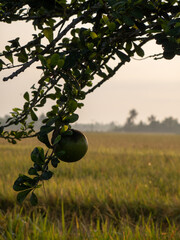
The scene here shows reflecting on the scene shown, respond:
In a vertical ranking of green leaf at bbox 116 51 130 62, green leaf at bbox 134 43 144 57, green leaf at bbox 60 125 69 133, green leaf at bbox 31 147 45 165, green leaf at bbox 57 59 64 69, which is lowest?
green leaf at bbox 31 147 45 165

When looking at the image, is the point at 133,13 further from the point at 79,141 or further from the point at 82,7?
the point at 79,141

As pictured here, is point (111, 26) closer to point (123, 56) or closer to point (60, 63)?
point (123, 56)

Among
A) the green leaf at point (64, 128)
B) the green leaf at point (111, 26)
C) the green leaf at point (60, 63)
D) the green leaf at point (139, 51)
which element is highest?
the green leaf at point (111, 26)

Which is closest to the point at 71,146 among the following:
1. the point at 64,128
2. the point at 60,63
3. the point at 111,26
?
the point at 64,128

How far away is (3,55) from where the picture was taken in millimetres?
1141

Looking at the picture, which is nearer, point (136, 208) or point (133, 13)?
point (133, 13)

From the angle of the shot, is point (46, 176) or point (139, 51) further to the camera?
point (139, 51)

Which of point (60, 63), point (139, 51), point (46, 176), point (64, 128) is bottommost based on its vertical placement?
point (46, 176)

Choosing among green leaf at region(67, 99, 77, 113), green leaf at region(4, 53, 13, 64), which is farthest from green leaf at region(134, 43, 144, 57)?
green leaf at region(4, 53, 13, 64)

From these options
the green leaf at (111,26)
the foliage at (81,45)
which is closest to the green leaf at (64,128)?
the foliage at (81,45)

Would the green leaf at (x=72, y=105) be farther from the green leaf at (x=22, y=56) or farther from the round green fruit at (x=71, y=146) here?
the green leaf at (x=22, y=56)

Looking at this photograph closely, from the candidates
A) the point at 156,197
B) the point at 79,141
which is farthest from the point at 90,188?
the point at 79,141

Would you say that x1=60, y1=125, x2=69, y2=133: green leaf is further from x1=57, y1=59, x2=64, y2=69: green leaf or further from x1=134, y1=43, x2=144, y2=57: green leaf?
x1=134, y1=43, x2=144, y2=57: green leaf

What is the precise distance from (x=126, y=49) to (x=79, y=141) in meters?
0.38
